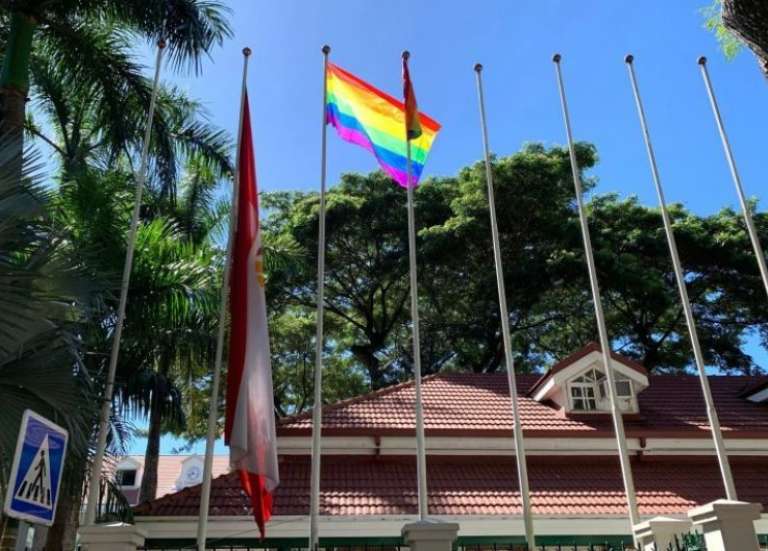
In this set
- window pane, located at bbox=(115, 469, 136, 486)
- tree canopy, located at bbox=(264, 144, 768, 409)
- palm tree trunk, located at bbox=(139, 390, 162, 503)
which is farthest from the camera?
window pane, located at bbox=(115, 469, 136, 486)

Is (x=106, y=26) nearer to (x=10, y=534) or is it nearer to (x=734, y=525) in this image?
(x=10, y=534)

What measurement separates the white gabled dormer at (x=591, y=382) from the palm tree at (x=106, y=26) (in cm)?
942

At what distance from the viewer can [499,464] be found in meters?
12.9

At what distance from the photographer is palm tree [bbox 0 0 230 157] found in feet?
35.2

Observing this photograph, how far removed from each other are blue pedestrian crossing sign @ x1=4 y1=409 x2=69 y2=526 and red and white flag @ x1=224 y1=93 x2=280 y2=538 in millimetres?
3394

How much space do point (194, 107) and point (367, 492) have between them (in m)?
8.02

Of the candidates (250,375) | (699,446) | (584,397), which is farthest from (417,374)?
(699,446)

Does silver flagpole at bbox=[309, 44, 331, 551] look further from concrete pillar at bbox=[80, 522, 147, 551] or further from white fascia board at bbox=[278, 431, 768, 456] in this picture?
white fascia board at bbox=[278, 431, 768, 456]

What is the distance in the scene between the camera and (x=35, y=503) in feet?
12.5

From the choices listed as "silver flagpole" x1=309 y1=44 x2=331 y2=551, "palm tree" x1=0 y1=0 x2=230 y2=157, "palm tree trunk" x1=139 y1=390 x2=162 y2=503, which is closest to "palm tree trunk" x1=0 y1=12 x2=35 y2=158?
"palm tree" x1=0 y1=0 x2=230 y2=157

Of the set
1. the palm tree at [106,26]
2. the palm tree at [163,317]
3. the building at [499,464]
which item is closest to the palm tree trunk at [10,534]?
the building at [499,464]

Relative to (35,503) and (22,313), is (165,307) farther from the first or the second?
(35,503)

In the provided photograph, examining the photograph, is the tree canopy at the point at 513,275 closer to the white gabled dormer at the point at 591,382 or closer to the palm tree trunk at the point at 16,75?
the white gabled dormer at the point at 591,382

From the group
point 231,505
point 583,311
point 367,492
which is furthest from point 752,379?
point 231,505
